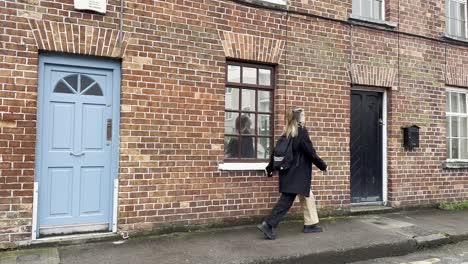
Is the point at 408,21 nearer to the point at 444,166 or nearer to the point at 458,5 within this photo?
the point at 458,5

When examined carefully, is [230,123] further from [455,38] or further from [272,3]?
[455,38]

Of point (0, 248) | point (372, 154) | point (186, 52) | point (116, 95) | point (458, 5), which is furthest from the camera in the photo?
point (458, 5)

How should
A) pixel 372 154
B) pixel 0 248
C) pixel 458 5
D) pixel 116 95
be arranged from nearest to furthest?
pixel 0 248 → pixel 116 95 → pixel 372 154 → pixel 458 5

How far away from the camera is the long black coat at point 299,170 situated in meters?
5.69

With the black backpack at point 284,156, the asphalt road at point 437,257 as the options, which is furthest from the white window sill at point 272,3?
the asphalt road at point 437,257

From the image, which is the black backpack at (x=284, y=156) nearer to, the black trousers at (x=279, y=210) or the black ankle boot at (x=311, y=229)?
the black trousers at (x=279, y=210)

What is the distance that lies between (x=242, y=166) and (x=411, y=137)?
363 cm

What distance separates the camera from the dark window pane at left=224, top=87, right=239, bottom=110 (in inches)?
256

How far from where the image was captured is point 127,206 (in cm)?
557

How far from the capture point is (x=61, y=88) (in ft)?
17.7

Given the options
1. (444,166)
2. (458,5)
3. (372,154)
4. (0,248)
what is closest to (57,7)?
(0,248)

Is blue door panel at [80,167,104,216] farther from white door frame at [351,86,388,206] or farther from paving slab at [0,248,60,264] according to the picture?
white door frame at [351,86,388,206]

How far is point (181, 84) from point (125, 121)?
100 centimetres

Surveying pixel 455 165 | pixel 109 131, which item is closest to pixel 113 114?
pixel 109 131
